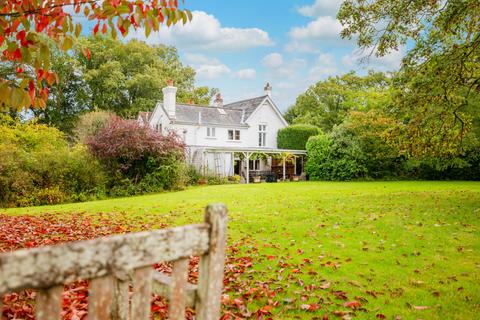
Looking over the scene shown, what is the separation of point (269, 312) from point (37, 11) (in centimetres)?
412

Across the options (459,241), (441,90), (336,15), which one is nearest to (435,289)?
(459,241)

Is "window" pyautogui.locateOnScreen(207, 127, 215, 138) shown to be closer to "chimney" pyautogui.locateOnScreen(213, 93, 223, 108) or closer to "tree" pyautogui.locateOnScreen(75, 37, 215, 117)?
"chimney" pyautogui.locateOnScreen(213, 93, 223, 108)

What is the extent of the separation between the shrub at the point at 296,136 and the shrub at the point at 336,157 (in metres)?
5.99

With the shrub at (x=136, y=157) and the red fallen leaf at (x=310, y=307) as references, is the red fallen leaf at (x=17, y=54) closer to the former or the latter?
the red fallen leaf at (x=310, y=307)

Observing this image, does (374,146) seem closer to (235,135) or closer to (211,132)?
(235,135)

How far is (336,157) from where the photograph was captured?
2939 cm

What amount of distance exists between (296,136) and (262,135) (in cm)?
362

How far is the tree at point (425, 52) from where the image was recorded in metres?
11.3

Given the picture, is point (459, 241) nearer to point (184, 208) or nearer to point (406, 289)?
point (406, 289)

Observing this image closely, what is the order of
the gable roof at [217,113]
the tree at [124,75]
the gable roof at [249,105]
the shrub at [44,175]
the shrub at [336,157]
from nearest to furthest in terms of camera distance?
the shrub at [44,175] → the shrub at [336,157] → the gable roof at [217,113] → the gable roof at [249,105] → the tree at [124,75]

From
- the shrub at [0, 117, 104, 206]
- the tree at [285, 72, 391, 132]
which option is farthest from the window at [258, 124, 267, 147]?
the shrub at [0, 117, 104, 206]

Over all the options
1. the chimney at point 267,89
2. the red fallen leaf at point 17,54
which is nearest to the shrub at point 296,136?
the chimney at point 267,89

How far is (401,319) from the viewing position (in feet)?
14.2

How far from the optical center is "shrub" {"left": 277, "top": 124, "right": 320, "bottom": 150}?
124ft
